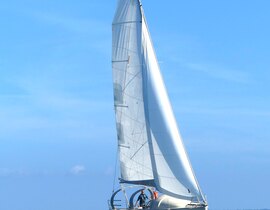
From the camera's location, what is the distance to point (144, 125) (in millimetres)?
94188

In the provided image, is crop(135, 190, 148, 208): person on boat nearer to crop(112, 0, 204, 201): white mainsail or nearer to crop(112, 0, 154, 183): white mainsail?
crop(112, 0, 204, 201): white mainsail

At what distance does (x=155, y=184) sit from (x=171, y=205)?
2.46 m

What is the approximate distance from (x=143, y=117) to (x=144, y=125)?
2.01 feet

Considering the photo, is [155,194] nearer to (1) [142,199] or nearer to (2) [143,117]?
(1) [142,199]

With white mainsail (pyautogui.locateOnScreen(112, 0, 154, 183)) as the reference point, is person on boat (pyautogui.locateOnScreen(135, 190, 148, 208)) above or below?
below

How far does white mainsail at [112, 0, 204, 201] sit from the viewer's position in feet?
300

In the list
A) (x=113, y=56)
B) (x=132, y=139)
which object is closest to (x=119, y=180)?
(x=132, y=139)

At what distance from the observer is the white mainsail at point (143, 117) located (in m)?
91.4

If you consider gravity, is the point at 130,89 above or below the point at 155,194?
above

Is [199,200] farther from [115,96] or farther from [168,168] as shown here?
[115,96]

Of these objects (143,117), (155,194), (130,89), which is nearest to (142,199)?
(155,194)

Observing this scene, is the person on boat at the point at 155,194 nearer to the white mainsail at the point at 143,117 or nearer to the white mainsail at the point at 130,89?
the white mainsail at the point at 143,117

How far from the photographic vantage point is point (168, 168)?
91.7m

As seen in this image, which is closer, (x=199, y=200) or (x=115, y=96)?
(x=199, y=200)
